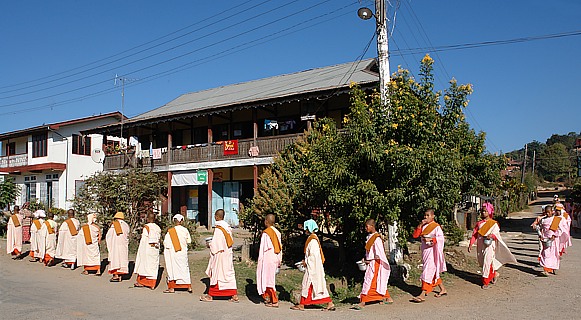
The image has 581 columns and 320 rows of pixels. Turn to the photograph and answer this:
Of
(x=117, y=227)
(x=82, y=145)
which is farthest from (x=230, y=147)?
(x=82, y=145)

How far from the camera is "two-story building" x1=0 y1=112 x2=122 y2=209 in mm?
31403

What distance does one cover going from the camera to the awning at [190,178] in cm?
2275

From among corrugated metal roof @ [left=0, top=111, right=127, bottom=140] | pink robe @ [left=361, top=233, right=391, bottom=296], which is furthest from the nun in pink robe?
corrugated metal roof @ [left=0, top=111, right=127, bottom=140]

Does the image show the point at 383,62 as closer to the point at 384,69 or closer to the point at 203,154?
the point at 384,69

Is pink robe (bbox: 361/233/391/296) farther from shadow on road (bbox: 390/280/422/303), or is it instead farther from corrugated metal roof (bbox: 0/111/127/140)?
corrugated metal roof (bbox: 0/111/127/140)

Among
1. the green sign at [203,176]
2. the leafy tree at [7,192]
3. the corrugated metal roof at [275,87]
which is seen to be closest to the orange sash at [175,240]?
the corrugated metal roof at [275,87]

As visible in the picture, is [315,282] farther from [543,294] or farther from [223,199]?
[223,199]

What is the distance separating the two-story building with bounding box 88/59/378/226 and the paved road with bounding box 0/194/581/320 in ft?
29.4

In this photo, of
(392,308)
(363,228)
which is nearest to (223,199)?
(363,228)

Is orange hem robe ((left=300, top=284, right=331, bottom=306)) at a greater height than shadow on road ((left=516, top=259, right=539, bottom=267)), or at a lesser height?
greater

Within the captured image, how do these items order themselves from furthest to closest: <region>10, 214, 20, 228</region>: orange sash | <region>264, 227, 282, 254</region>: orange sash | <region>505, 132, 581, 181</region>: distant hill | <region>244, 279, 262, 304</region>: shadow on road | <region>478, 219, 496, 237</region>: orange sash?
1. <region>505, 132, 581, 181</region>: distant hill
2. <region>10, 214, 20, 228</region>: orange sash
3. <region>478, 219, 496, 237</region>: orange sash
4. <region>244, 279, 262, 304</region>: shadow on road
5. <region>264, 227, 282, 254</region>: orange sash

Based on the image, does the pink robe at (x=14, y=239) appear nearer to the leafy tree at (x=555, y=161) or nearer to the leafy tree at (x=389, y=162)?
the leafy tree at (x=389, y=162)

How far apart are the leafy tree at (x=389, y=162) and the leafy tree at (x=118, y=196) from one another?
564 centimetres

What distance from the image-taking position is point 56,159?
31531mm
